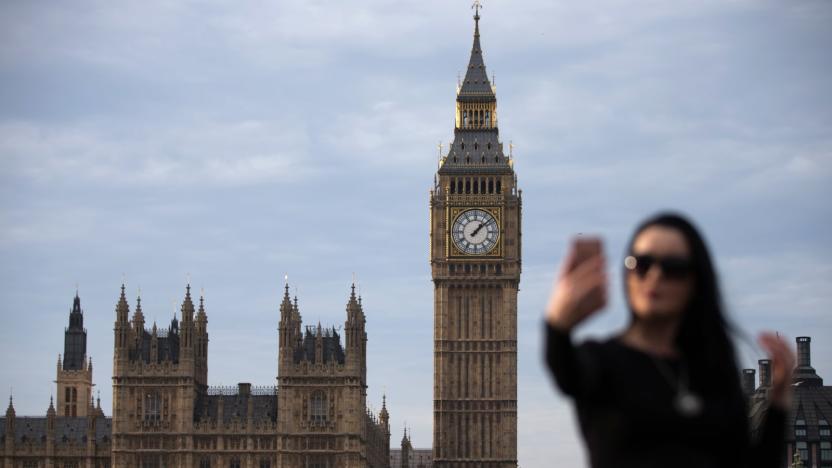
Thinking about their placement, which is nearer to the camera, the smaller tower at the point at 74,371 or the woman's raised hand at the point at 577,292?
the woman's raised hand at the point at 577,292

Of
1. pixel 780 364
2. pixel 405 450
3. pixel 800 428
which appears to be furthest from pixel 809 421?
pixel 780 364

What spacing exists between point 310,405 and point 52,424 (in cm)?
1528

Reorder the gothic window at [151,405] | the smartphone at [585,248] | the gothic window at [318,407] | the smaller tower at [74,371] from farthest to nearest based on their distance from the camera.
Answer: the smaller tower at [74,371]
the gothic window at [151,405]
the gothic window at [318,407]
the smartphone at [585,248]

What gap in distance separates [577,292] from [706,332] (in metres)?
0.82

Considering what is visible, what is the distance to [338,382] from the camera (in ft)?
318

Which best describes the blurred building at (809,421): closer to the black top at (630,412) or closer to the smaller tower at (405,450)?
the smaller tower at (405,450)

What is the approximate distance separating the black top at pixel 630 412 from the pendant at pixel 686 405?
2cm

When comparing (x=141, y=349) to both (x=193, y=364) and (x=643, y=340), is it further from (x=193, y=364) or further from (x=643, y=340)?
(x=643, y=340)

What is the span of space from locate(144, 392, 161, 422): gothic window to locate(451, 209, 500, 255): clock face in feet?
62.8

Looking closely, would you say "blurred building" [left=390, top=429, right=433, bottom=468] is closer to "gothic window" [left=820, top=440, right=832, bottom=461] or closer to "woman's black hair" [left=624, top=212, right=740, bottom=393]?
"gothic window" [left=820, top=440, right=832, bottom=461]

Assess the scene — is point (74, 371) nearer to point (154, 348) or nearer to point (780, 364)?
point (154, 348)

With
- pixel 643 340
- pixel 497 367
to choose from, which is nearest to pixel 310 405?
pixel 497 367

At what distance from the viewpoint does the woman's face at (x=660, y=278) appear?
7.95m

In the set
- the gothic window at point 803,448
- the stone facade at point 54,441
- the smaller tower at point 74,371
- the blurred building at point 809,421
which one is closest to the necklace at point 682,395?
the stone facade at point 54,441
